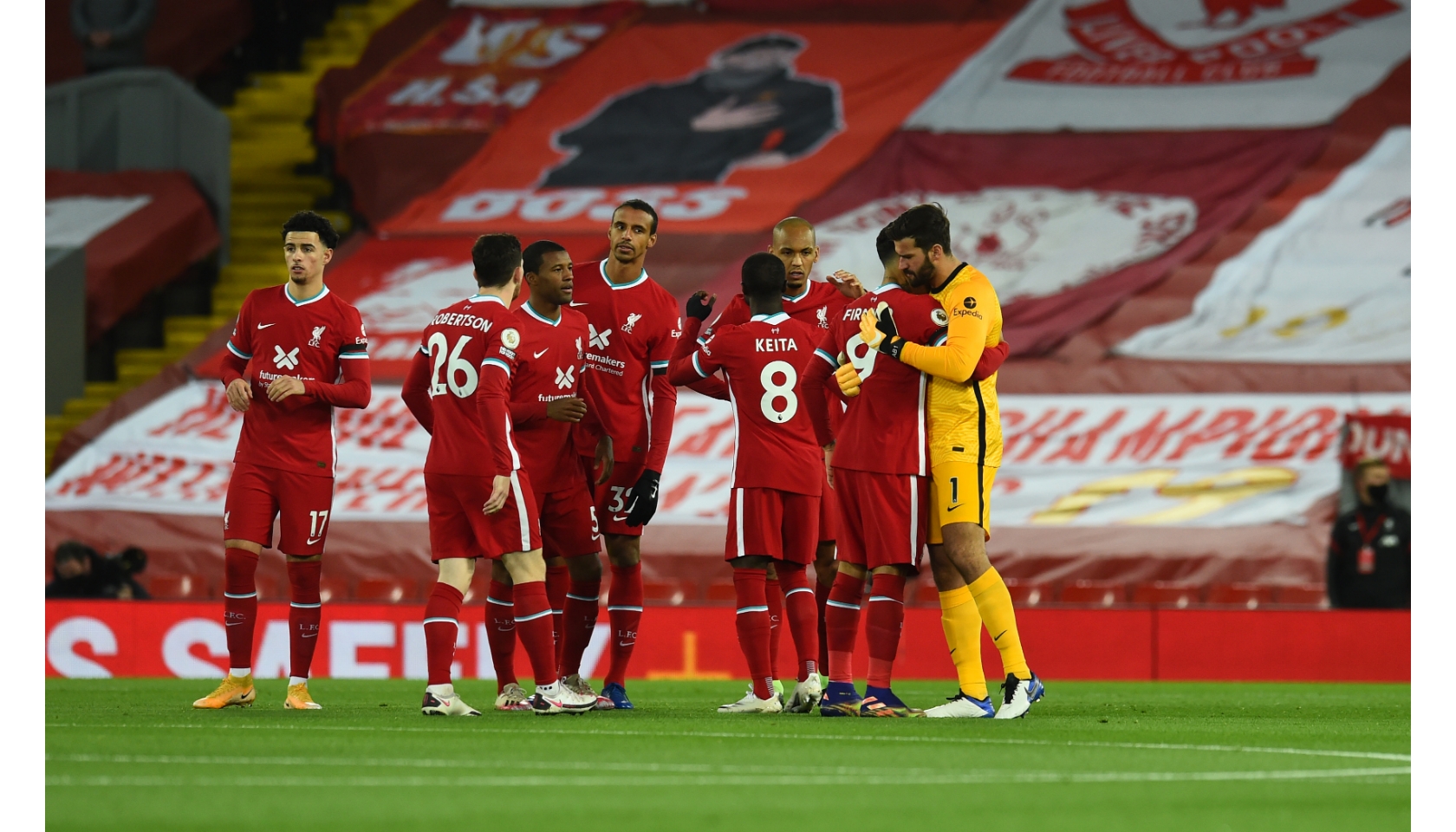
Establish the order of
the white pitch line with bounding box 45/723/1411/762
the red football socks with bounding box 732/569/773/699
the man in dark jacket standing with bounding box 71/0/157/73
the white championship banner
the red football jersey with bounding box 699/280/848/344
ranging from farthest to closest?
the man in dark jacket standing with bounding box 71/0/157/73
the white championship banner
the red football jersey with bounding box 699/280/848/344
the red football socks with bounding box 732/569/773/699
the white pitch line with bounding box 45/723/1411/762

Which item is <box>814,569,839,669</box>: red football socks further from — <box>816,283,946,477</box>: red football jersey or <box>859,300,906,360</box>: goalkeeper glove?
<box>859,300,906,360</box>: goalkeeper glove

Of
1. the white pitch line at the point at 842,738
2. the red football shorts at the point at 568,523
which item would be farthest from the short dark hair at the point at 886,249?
the white pitch line at the point at 842,738

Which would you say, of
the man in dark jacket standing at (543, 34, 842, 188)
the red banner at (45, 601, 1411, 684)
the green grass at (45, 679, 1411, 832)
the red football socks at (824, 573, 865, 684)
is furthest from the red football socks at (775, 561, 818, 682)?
the man in dark jacket standing at (543, 34, 842, 188)

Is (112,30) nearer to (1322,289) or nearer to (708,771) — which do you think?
(1322,289)

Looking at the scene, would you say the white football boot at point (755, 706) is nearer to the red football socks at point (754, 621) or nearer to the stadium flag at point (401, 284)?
the red football socks at point (754, 621)

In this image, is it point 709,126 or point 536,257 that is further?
point 709,126

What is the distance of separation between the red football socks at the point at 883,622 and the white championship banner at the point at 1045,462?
330 inches

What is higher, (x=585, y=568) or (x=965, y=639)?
(x=585, y=568)

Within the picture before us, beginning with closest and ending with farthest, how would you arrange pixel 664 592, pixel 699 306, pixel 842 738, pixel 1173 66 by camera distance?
pixel 842 738 < pixel 699 306 < pixel 664 592 < pixel 1173 66

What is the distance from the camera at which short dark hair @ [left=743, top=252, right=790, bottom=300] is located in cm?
823

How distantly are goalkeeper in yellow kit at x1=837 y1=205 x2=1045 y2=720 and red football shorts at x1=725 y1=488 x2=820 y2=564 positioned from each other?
72cm

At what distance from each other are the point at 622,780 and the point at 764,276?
3434 millimetres

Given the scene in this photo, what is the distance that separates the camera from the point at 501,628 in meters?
8.52

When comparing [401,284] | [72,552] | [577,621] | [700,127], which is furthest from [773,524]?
[700,127]
